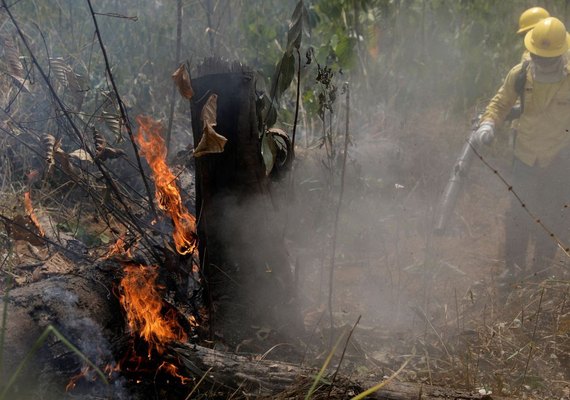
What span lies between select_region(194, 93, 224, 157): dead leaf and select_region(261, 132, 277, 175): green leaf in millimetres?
324

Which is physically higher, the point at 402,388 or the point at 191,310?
the point at 402,388

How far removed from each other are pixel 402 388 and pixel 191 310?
133 centimetres

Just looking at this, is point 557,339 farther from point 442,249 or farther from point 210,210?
point 210,210

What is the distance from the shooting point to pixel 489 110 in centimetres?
465

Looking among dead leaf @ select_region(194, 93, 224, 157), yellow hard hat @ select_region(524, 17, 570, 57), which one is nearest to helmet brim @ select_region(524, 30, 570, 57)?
yellow hard hat @ select_region(524, 17, 570, 57)

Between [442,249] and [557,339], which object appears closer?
[557,339]

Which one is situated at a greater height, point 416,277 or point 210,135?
point 210,135

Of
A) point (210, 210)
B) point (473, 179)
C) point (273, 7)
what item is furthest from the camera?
point (273, 7)

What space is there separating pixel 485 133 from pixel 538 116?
419 mm

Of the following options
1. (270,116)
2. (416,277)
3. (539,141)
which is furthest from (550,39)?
(270,116)

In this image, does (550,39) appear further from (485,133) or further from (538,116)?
(485,133)

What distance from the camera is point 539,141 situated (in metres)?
4.45

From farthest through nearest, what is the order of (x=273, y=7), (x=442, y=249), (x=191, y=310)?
Answer: (x=273, y=7), (x=442, y=249), (x=191, y=310)

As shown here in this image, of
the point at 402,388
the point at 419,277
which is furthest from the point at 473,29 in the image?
the point at 402,388
